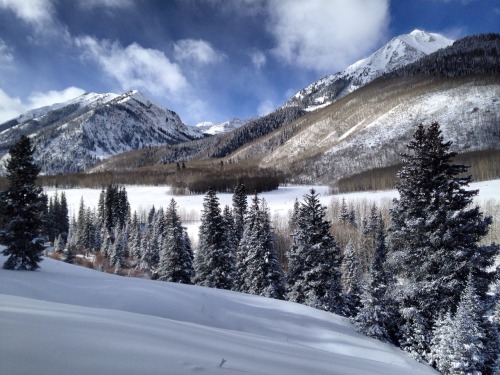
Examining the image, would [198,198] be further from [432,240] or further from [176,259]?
[432,240]

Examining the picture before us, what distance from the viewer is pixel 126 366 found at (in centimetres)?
343

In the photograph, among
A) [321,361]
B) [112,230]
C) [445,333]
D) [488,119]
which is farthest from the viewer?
[488,119]

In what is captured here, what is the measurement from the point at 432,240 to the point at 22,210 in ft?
75.4

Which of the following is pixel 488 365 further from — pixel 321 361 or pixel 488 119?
pixel 488 119

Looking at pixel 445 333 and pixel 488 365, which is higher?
pixel 445 333

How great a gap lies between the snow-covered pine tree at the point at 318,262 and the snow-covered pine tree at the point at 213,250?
7.87 meters

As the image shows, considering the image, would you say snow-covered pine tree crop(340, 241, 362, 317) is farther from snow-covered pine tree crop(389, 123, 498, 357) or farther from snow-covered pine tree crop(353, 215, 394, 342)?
snow-covered pine tree crop(389, 123, 498, 357)

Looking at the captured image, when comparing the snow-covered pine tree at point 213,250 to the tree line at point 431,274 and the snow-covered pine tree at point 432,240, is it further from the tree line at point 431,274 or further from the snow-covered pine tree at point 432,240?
the snow-covered pine tree at point 432,240

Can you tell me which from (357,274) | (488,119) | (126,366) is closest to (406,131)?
(488,119)

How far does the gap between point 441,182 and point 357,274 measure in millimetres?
25331

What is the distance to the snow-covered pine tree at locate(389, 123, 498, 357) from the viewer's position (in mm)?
13391

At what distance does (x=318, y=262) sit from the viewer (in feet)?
79.4

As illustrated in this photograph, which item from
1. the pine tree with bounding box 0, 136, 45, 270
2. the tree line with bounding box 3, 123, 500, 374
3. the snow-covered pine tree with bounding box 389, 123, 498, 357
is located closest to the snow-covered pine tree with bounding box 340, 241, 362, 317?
the tree line with bounding box 3, 123, 500, 374

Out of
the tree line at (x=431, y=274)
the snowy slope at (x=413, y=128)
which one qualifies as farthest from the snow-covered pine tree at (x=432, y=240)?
the snowy slope at (x=413, y=128)
